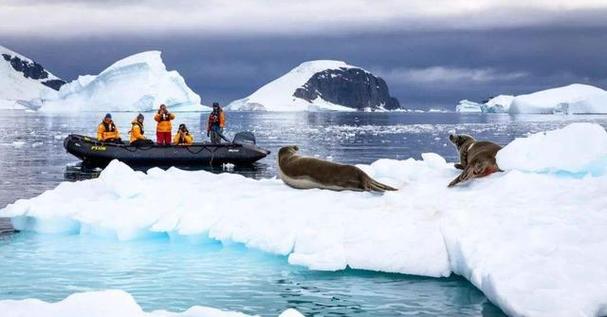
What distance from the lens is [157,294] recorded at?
22.3 ft

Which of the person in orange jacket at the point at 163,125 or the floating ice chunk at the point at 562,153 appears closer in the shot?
the floating ice chunk at the point at 562,153

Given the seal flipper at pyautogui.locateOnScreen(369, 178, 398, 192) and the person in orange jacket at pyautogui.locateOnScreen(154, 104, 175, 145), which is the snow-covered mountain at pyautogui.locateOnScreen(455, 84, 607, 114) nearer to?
the person in orange jacket at pyautogui.locateOnScreen(154, 104, 175, 145)

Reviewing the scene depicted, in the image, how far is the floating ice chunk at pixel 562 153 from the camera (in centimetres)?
973

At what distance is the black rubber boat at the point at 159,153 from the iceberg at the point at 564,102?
10718 centimetres

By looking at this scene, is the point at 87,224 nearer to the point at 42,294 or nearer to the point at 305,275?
the point at 42,294

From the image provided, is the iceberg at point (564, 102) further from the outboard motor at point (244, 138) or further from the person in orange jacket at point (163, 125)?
the person in orange jacket at point (163, 125)

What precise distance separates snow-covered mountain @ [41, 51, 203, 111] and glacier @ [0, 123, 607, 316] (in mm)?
87965

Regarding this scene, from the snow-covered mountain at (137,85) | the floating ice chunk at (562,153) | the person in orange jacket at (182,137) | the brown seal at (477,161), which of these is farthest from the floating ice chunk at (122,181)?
the snow-covered mountain at (137,85)

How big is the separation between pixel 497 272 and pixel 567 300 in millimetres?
769

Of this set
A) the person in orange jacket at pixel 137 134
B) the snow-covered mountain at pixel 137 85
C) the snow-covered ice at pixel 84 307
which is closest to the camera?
the snow-covered ice at pixel 84 307

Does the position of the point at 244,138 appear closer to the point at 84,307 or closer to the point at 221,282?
the point at 221,282

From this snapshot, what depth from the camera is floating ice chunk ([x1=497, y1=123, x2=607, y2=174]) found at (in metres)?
9.73

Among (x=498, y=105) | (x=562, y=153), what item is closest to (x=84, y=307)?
(x=562, y=153)

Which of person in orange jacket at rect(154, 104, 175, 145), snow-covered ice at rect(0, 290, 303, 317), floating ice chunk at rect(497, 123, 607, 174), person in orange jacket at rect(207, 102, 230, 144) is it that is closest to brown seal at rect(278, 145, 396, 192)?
floating ice chunk at rect(497, 123, 607, 174)
